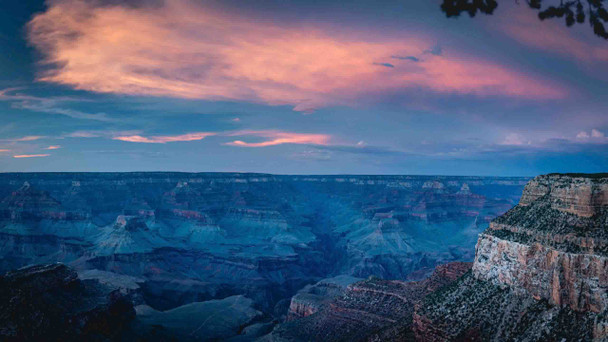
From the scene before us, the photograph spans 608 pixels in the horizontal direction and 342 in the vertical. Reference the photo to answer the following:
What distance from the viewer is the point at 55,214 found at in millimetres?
142750

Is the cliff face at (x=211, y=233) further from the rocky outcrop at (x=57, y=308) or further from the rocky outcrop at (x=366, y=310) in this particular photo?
the rocky outcrop at (x=366, y=310)

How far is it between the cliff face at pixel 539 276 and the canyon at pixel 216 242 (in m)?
15.0

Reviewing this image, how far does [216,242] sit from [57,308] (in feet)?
320

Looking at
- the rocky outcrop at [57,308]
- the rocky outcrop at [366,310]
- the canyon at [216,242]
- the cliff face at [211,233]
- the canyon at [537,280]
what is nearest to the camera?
the canyon at [537,280]

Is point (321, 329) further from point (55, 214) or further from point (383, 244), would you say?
point (55, 214)

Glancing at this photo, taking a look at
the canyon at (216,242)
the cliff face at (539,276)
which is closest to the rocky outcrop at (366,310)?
the canyon at (216,242)

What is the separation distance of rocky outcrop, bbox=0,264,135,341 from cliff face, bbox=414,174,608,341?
3550 centimetres

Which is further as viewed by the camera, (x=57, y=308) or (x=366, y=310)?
(x=366, y=310)

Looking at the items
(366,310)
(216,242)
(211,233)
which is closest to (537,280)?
(366,310)

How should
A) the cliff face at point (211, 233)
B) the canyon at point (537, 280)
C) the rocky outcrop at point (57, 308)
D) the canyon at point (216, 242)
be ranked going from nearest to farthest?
the canyon at point (537, 280)
the rocky outcrop at point (57, 308)
the canyon at point (216, 242)
the cliff face at point (211, 233)

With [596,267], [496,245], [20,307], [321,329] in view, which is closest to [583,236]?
[596,267]

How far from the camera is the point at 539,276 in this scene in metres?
30.8

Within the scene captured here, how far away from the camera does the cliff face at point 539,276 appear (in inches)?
1095

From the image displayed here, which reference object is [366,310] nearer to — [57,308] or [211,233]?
[57,308]
